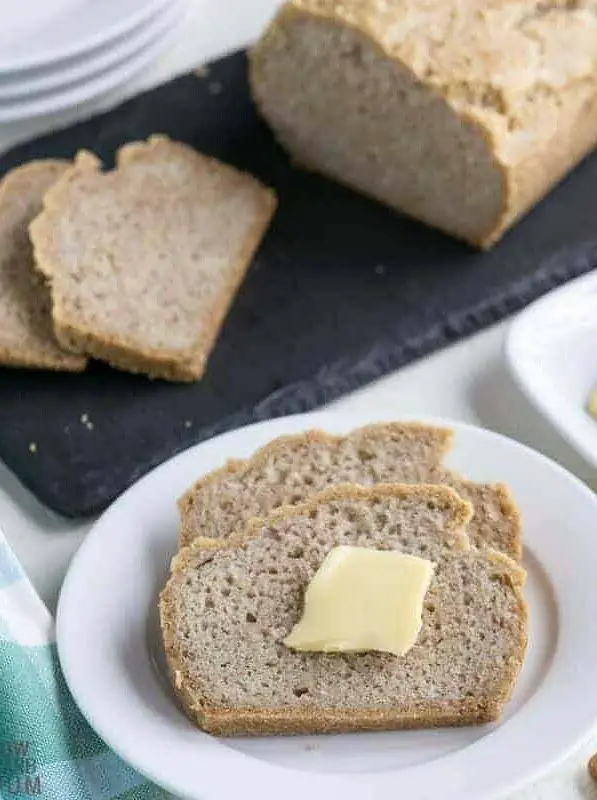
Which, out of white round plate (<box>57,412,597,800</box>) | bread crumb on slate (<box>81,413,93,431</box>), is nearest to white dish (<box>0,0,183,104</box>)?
bread crumb on slate (<box>81,413,93,431</box>)

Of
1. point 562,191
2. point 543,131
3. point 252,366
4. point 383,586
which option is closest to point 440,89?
point 543,131

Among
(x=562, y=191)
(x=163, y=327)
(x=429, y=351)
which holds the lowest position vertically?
(x=163, y=327)

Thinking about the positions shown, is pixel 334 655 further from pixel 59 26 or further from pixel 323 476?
pixel 59 26

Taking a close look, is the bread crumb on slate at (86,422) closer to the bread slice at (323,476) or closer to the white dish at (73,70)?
the bread slice at (323,476)

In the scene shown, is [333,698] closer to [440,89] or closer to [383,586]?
[383,586]

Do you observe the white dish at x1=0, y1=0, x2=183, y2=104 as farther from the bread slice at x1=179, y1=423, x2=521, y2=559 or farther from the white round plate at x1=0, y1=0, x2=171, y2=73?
the bread slice at x1=179, y1=423, x2=521, y2=559

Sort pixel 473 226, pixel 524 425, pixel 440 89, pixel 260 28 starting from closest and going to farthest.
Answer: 1. pixel 524 425
2. pixel 440 89
3. pixel 473 226
4. pixel 260 28

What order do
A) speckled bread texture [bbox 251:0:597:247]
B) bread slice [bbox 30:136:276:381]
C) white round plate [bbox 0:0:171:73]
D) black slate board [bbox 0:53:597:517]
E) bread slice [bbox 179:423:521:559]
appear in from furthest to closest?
1. white round plate [bbox 0:0:171:73]
2. speckled bread texture [bbox 251:0:597:247]
3. bread slice [bbox 30:136:276:381]
4. black slate board [bbox 0:53:597:517]
5. bread slice [bbox 179:423:521:559]

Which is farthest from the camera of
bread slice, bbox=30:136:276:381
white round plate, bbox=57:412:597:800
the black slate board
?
bread slice, bbox=30:136:276:381

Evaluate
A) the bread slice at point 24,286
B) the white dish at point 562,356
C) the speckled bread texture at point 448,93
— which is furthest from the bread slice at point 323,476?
the speckled bread texture at point 448,93
